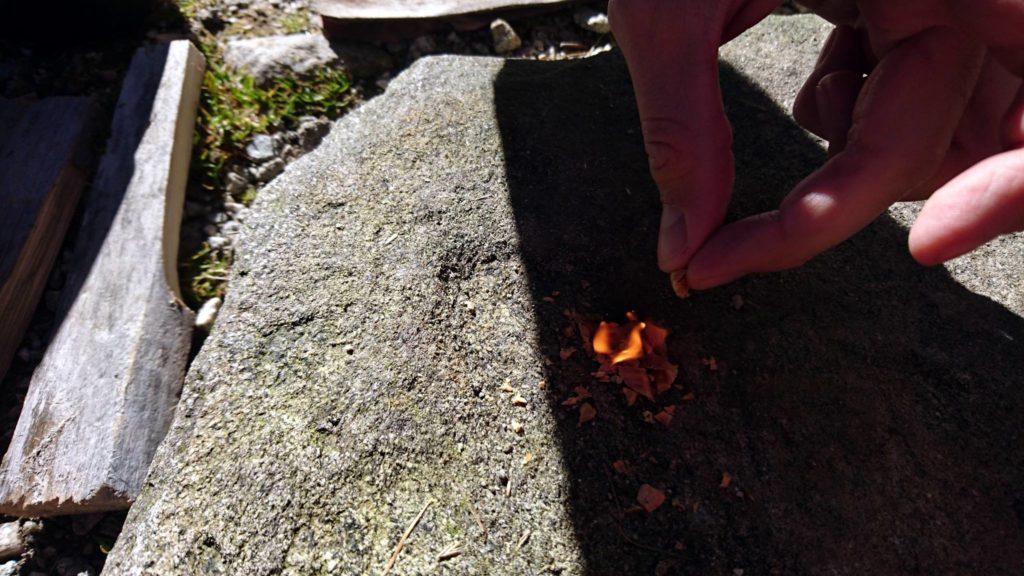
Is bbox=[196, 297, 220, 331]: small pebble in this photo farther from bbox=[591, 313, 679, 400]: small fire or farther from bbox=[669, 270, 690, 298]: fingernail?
bbox=[669, 270, 690, 298]: fingernail

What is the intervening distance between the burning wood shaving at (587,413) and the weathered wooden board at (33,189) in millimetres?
2061

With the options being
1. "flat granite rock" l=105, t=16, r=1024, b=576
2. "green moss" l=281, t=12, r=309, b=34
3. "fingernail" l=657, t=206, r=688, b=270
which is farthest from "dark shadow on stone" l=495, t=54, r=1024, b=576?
"green moss" l=281, t=12, r=309, b=34

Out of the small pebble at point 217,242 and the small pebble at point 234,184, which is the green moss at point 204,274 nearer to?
the small pebble at point 217,242

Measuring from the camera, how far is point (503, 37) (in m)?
3.39

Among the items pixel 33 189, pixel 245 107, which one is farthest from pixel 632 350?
pixel 33 189

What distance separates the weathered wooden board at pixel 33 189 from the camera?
2.35 m

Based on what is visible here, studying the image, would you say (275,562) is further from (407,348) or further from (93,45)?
(93,45)

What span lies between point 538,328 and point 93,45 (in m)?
2.85

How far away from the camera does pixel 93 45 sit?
3219mm

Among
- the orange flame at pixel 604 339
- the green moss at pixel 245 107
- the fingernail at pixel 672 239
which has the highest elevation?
the fingernail at pixel 672 239

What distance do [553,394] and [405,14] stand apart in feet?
7.67

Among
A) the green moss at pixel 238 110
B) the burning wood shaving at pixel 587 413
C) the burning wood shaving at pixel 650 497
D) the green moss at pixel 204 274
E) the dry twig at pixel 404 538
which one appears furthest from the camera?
the green moss at pixel 238 110

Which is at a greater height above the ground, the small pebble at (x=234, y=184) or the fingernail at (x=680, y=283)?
the fingernail at (x=680, y=283)

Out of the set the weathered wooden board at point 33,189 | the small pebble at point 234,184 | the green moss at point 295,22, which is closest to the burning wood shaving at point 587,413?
the small pebble at point 234,184
